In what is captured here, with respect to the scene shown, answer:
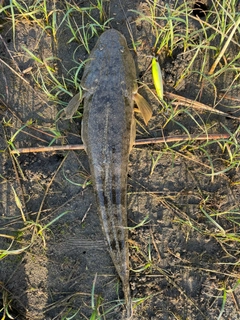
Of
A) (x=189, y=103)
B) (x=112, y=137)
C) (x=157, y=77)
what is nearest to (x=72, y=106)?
(x=112, y=137)

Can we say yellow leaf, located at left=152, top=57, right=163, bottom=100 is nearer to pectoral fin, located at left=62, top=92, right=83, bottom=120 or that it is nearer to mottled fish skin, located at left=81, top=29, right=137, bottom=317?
mottled fish skin, located at left=81, top=29, right=137, bottom=317

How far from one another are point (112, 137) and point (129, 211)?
3.19 feet

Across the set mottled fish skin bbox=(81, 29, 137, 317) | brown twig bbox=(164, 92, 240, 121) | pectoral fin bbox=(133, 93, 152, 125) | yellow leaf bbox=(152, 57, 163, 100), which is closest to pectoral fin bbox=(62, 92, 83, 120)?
mottled fish skin bbox=(81, 29, 137, 317)

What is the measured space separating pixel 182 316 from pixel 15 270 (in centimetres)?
210

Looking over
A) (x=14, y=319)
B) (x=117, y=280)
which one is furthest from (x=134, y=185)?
(x=14, y=319)

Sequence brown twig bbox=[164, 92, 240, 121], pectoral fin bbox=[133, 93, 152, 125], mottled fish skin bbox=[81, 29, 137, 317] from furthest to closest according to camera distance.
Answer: brown twig bbox=[164, 92, 240, 121]
pectoral fin bbox=[133, 93, 152, 125]
mottled fish skin bbox=[81, 29, 137, 317]

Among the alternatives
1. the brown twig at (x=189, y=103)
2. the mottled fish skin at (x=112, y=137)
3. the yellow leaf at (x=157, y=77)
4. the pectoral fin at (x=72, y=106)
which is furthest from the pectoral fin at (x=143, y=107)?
the pectoral fin at (x=72, y=106)

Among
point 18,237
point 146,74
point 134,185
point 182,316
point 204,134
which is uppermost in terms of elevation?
point 146,74

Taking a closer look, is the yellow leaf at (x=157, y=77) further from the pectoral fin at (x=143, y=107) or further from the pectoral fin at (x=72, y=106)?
the pectoral fin at (x=72, y=106)

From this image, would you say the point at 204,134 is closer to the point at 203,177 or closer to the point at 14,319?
the point at 203,177

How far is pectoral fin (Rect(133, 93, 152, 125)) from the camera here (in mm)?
3944

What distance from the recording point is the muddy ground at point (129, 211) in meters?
3.99

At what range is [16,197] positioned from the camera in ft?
12.9

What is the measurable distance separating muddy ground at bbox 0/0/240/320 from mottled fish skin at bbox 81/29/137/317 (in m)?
0.25
